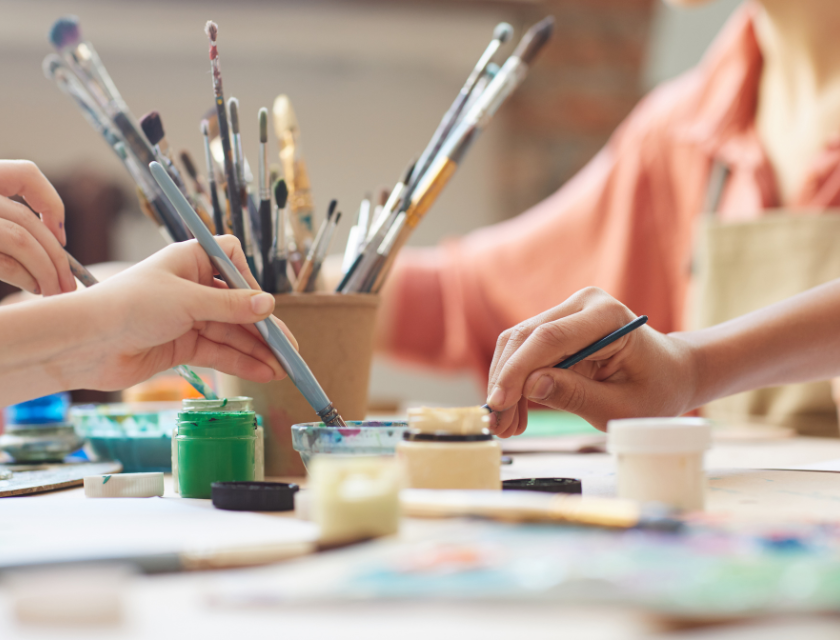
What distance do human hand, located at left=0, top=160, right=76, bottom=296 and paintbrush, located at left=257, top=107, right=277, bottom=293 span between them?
122 mm

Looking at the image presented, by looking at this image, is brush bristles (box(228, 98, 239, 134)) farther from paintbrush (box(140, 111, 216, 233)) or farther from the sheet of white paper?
the sheet of white paper

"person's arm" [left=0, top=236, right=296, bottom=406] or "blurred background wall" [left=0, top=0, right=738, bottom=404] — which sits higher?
"blurred background wall" [left=0, top=0, right=738, bottom=404]

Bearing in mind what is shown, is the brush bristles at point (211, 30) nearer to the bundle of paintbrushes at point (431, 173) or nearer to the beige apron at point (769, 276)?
the bundle of paintbrushes at point (431, 173)

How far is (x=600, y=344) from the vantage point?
484 mm

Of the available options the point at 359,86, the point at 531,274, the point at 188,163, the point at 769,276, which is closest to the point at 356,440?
the point at 188,163

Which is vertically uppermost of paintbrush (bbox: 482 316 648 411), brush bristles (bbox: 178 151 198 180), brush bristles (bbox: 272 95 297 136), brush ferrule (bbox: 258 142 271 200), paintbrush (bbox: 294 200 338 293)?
brush bristles (bbox: 272 95 297 136)

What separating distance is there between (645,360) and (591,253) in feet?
2.97

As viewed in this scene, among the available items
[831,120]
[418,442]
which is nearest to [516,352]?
[418,442]

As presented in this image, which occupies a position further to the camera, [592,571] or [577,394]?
[577,394]

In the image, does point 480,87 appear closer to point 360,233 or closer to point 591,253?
point 360,233

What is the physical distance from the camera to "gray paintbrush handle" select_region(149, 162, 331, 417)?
44 cm

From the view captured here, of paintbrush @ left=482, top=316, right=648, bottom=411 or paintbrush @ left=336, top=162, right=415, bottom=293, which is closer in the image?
paintbrush @ left=482, top=316, right=648, bottom=411

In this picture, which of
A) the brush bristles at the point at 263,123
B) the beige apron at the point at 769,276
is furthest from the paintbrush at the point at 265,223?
the beige apron at the point at 769,276

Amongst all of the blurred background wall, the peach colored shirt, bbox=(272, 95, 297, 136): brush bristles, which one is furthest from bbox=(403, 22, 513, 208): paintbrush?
the blurred background wall
